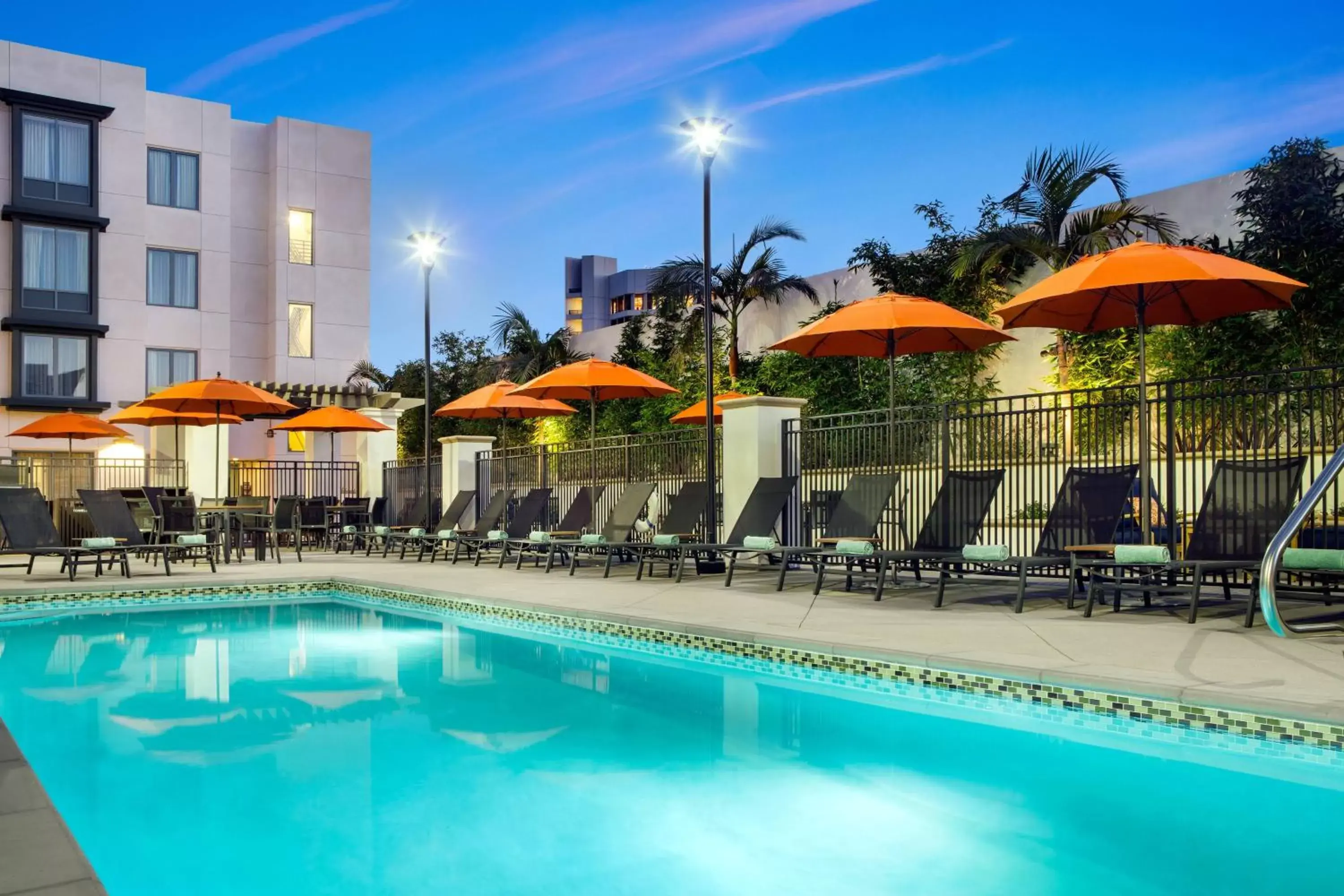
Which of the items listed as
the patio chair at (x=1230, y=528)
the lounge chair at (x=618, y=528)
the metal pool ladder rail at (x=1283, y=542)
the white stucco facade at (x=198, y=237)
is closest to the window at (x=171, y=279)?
the white stucco facade at (x=198, y=237)

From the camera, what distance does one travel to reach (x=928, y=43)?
185 feet

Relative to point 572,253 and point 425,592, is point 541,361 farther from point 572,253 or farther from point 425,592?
point 572,253

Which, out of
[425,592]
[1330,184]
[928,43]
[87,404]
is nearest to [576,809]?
[425,592]

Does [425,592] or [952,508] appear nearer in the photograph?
[952,508]

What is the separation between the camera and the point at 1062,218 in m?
16.6

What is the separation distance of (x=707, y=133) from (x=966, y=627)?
6.22 meters

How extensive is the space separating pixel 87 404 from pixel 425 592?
17562mm

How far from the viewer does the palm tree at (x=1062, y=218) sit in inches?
642

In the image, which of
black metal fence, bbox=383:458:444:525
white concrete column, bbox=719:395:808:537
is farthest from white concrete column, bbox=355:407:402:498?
white concrete column, bbox=719:395:808:537

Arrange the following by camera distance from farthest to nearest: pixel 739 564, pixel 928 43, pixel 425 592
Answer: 1. pixel 928 43
2. pixel 739 564
3. pixel 425 592

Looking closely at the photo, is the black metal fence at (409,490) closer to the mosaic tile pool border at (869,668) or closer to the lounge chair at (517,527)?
the lounge chair at (517,527)

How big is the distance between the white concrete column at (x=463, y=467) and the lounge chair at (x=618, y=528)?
5.27m

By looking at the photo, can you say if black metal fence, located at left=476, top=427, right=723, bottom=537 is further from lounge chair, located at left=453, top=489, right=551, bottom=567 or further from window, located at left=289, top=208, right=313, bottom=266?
window, located at left=289, top=208, right=313, bottom=266

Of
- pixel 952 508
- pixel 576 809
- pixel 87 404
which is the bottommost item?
pixel 576 809
